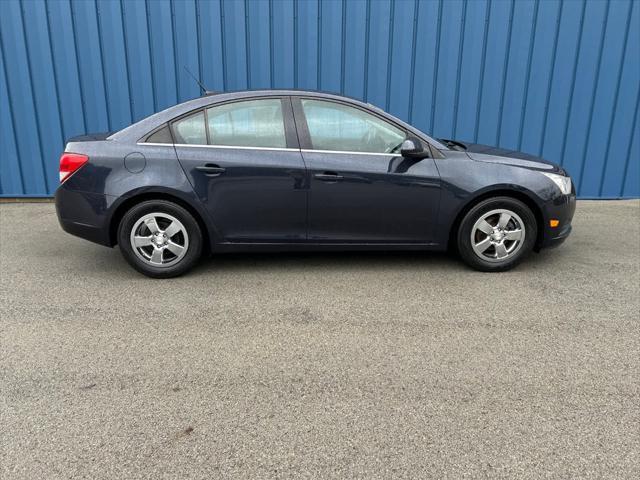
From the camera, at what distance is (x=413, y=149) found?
4.11 m

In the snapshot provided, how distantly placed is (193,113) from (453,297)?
2.64 m

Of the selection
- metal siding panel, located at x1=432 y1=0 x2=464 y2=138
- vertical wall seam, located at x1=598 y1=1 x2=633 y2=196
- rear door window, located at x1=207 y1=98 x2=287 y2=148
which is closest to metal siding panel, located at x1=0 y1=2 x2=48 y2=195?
rear door window, located at x1=207 y1=98 x2=287 y2=148

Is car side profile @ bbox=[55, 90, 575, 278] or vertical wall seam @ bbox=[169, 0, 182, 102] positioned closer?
car side profile @ bbox=[55, 90, 575, 278]

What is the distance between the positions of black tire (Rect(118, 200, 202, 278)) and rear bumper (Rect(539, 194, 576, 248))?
3029 mm

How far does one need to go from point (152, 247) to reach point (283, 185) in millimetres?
1240

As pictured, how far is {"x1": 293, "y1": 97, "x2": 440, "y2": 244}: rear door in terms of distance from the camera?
4.19 meters

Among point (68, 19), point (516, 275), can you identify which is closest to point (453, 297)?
point (516, 275)

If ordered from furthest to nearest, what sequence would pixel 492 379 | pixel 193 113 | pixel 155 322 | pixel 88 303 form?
pixel 193 113 → pixel 88 303 → pixel 155 322 → pixel 492 379

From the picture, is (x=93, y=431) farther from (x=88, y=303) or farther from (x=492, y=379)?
(x=492, y=379)

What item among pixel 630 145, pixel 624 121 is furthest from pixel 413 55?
pixel 630 145

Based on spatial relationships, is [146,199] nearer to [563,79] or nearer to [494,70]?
[494,70]

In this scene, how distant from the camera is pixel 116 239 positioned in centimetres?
431

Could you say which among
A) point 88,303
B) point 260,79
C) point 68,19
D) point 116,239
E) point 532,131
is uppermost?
point 68,19

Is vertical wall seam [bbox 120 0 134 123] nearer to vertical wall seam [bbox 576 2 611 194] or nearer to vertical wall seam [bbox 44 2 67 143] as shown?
vertical wall seam [bbox 44 2 67 143]
